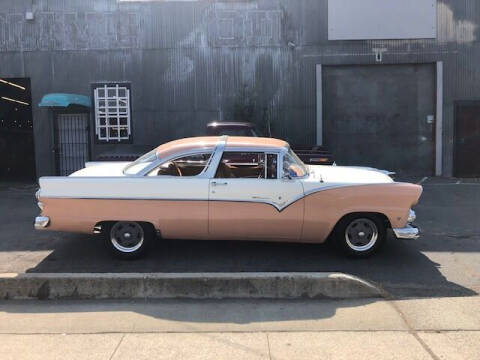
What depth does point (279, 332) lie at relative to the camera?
456 cm

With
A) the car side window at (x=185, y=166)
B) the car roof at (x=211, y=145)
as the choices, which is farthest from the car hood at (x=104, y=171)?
the car roof at (x=211, y=145)

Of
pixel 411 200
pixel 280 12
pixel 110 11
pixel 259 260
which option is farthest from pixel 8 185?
pixel 411 200

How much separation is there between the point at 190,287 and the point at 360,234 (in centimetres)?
235

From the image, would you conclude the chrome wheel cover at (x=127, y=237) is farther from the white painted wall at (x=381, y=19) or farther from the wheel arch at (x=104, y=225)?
the white painted wall at (x=381, y=19)

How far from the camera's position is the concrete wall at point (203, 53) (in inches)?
565

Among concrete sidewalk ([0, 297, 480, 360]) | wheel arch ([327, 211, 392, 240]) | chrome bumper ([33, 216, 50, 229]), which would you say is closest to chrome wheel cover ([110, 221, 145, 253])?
chrome bumper ([33, 216, 50, 229])

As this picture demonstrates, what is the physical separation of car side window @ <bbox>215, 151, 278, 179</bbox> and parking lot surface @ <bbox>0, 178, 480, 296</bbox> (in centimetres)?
Result: 107

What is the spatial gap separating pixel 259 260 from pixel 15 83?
11.5 m

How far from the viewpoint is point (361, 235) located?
6.54 metres

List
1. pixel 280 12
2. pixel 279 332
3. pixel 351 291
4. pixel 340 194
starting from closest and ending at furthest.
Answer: pixel 279 332, pixel 351 291, pixel 340 194, pixel 280 12

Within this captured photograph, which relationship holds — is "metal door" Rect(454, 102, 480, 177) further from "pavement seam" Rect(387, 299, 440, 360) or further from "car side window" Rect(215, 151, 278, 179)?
"pavement seam" Rect(387, 299, 440, 360)

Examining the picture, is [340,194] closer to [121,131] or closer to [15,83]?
[121,131]

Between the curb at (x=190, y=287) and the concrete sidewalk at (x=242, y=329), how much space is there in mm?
109

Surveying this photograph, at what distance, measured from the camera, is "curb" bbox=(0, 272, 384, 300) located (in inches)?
213
